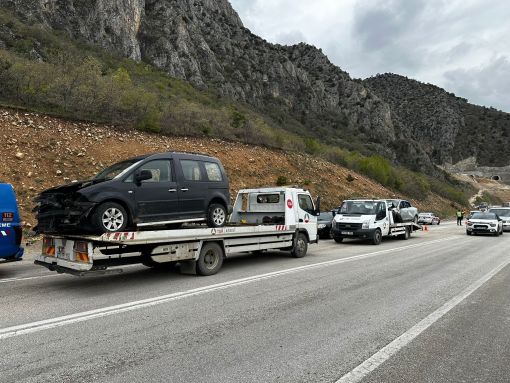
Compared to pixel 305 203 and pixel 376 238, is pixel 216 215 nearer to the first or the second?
pixel 305 203

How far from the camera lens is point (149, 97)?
30.7 m

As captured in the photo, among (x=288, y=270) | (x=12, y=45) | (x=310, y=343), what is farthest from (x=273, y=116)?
(x=310, y=343)

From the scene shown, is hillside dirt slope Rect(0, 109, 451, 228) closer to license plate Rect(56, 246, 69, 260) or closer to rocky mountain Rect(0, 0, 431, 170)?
license plate Rect(56, 246, 69, 260)

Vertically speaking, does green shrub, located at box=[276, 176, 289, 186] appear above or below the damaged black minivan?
above

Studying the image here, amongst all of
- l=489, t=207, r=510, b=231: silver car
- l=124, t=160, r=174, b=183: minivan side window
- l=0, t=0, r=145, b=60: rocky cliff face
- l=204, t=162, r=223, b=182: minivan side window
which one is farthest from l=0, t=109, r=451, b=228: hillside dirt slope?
l=0, t=0, r=145, b=60: rocky cliff face

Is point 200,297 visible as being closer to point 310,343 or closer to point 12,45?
point 310,343

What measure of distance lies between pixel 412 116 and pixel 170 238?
459 feet

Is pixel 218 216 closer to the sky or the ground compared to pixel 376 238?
closer to the sky

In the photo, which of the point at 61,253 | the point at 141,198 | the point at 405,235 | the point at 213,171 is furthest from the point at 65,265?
the point at 405,235

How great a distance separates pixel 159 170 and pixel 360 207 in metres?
12.2

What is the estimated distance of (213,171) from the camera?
979 cm

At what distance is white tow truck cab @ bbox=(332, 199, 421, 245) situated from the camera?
17.2 meters

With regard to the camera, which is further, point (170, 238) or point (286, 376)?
point (170, 238)

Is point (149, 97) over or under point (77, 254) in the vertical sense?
over
